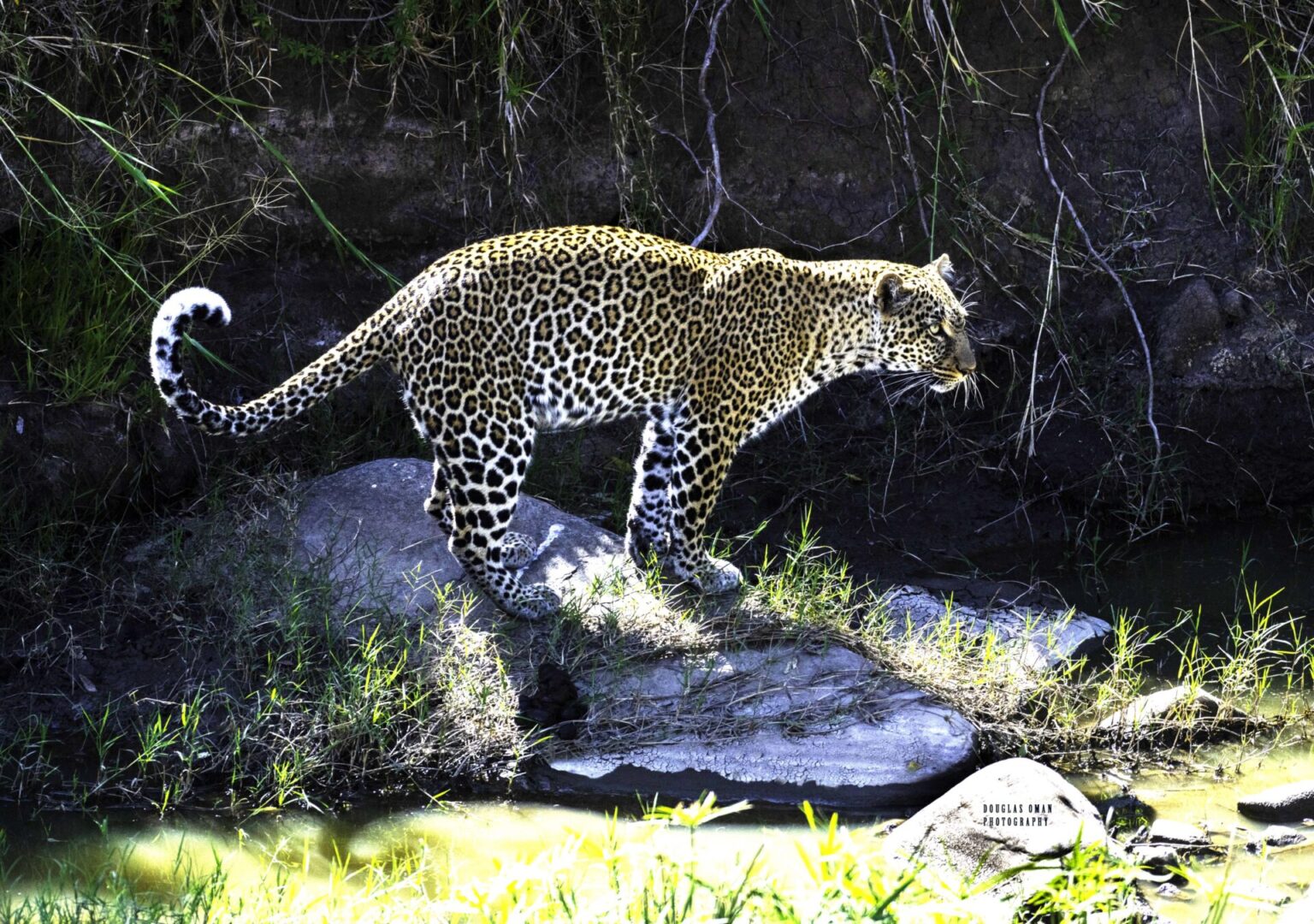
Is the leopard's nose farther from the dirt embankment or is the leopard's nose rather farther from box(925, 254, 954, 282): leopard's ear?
the dirt embankment

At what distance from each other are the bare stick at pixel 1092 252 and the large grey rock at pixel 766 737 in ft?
8.86

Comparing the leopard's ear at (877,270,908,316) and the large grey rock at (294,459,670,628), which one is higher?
the leopard's ear at (877,270,908,316)

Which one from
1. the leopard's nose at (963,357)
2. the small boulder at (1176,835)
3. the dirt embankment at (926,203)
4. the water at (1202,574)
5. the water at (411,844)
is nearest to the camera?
the water at (411,844)

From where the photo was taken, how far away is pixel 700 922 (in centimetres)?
325

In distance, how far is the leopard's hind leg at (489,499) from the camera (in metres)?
6.30

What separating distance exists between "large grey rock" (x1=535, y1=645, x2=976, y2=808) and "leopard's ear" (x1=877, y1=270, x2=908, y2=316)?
167 cm

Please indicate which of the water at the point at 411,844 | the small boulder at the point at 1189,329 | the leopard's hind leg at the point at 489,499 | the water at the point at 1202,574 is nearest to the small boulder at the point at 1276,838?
the water at the point at 411,844

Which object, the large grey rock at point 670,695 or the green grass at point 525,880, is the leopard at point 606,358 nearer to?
the large grey rock at point 670,695

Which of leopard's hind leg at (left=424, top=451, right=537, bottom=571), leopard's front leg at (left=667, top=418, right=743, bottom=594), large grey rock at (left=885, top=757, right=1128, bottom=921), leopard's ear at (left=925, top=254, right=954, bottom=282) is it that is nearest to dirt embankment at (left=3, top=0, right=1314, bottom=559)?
leopard's ear at (left=925, top=254, right=954, bottom=282)

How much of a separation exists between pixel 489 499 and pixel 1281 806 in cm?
326

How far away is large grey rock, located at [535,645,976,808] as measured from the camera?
5.83 metres

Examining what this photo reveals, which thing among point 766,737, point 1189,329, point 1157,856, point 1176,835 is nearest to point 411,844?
point 766,737

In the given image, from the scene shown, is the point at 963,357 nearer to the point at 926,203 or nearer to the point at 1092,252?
the point at 1092,252

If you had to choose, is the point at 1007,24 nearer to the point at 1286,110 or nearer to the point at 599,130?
the point at 1286,110
